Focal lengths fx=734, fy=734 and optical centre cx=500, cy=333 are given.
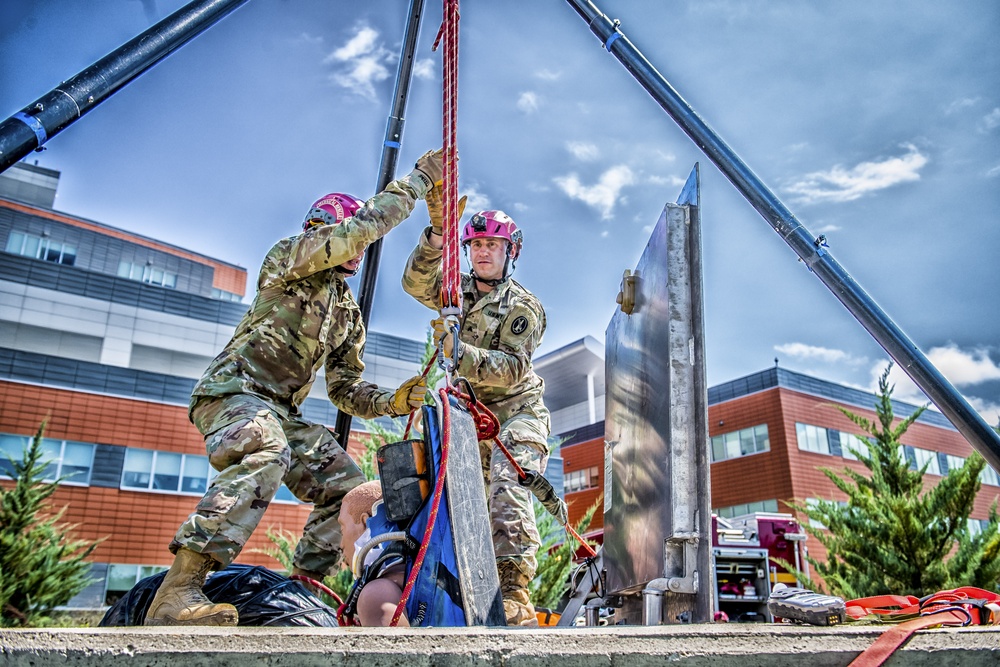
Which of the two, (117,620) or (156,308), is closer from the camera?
(117,620)

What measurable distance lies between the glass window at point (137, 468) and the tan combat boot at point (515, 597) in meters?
23.7

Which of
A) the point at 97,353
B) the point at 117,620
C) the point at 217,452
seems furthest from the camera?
the point at 97,353

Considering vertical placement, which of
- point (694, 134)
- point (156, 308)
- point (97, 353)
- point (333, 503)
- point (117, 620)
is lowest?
point (117, 620)

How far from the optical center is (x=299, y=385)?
154 inches

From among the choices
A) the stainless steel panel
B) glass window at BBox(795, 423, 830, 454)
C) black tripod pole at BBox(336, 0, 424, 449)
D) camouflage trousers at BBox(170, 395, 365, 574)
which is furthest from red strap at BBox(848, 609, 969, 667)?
glass window at BBox(795, 423, 830, 454)

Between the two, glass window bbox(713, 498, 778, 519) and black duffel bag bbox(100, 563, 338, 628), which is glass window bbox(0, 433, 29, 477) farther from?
glass window bbox(713, 498, 778, 519)

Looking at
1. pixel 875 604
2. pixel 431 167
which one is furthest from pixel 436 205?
pixel 875 604

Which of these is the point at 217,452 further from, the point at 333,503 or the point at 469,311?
the point at 469,311

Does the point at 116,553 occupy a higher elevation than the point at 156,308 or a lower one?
lower

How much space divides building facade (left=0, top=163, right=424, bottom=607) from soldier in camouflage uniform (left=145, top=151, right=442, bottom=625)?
1158cm

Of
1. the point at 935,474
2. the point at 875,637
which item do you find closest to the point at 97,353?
the point at 875,637

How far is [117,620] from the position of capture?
3033 millimetres

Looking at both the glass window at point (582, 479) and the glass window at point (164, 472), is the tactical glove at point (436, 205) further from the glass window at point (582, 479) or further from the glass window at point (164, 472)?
the glass window at point (582, 479)

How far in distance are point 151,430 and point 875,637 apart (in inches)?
1035
